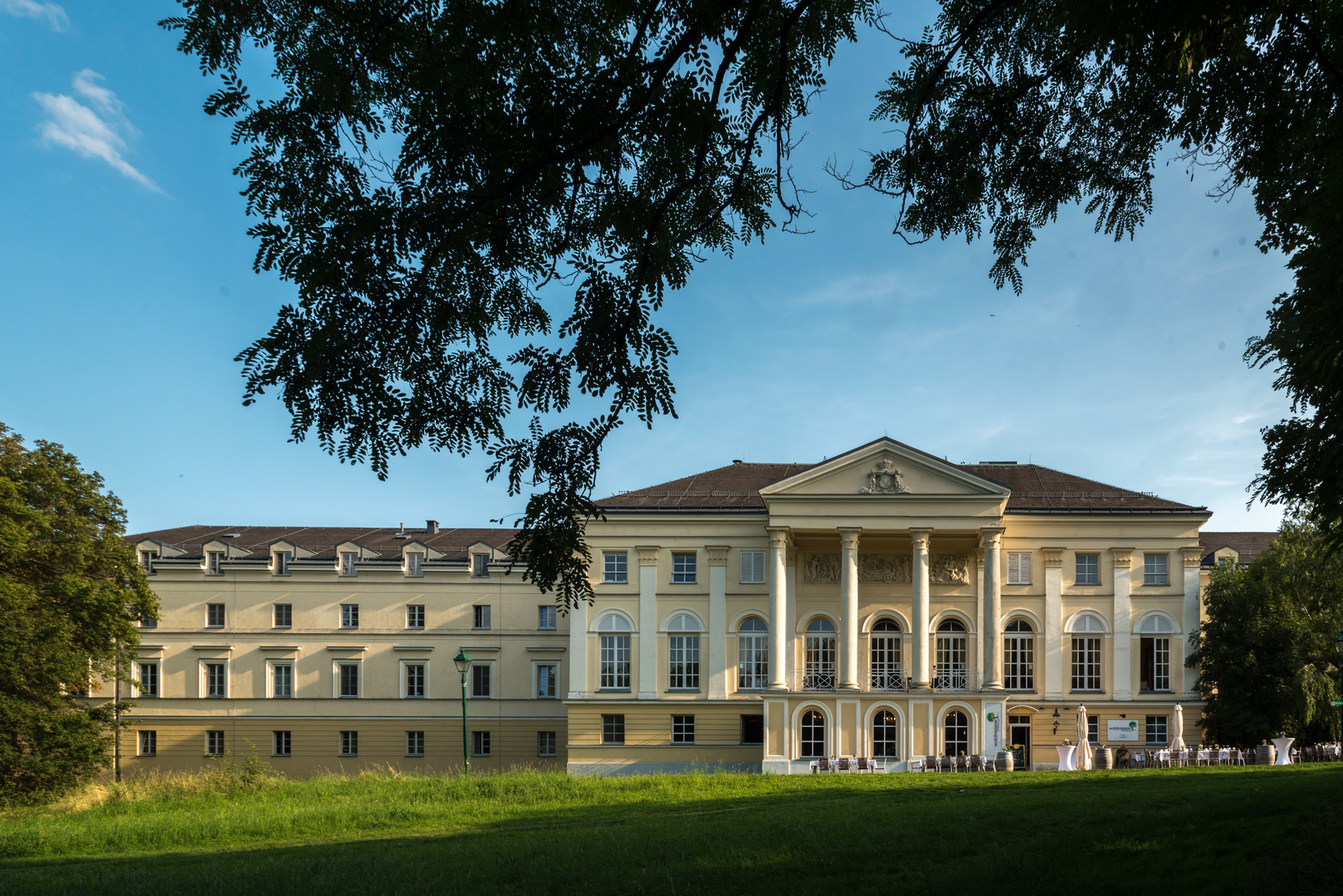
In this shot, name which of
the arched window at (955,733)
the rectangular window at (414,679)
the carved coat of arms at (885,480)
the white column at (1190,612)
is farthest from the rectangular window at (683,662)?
the white column at (1190,612)

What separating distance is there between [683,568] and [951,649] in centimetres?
1129

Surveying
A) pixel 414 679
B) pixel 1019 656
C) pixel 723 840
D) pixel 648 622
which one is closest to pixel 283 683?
pixel 414 679

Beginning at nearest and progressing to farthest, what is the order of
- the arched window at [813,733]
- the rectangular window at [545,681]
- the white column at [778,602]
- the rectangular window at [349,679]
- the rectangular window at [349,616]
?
the arched window at [813,733]
the white column at [778,602]
the rectangular window at [349,679]
the rectangular window at [349,616]
the rectangular window at [545,681]

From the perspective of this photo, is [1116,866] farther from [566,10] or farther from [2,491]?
[2,491]

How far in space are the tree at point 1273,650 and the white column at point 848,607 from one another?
13140 millimetres

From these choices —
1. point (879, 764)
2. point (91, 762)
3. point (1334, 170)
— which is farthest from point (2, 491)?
point (1334, 170)

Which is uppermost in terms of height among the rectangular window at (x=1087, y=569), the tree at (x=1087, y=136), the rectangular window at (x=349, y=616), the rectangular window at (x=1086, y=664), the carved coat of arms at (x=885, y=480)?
the tree at (x=1087, y=136)

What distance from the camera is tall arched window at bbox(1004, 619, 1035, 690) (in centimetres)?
4016

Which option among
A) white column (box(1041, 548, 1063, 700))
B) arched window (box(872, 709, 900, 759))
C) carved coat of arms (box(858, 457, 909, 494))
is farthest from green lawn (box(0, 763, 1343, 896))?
white column (box(1041, 548, 1063, 700))

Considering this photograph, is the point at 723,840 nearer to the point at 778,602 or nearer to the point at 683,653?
the point at 778,602

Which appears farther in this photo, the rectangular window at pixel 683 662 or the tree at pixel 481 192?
the rectangular window at pixel 683 662

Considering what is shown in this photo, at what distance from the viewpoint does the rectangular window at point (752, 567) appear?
4050cm

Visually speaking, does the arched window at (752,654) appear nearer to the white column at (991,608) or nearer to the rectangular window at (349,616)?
the white column at (991,608)

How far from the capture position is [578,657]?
40000mm
